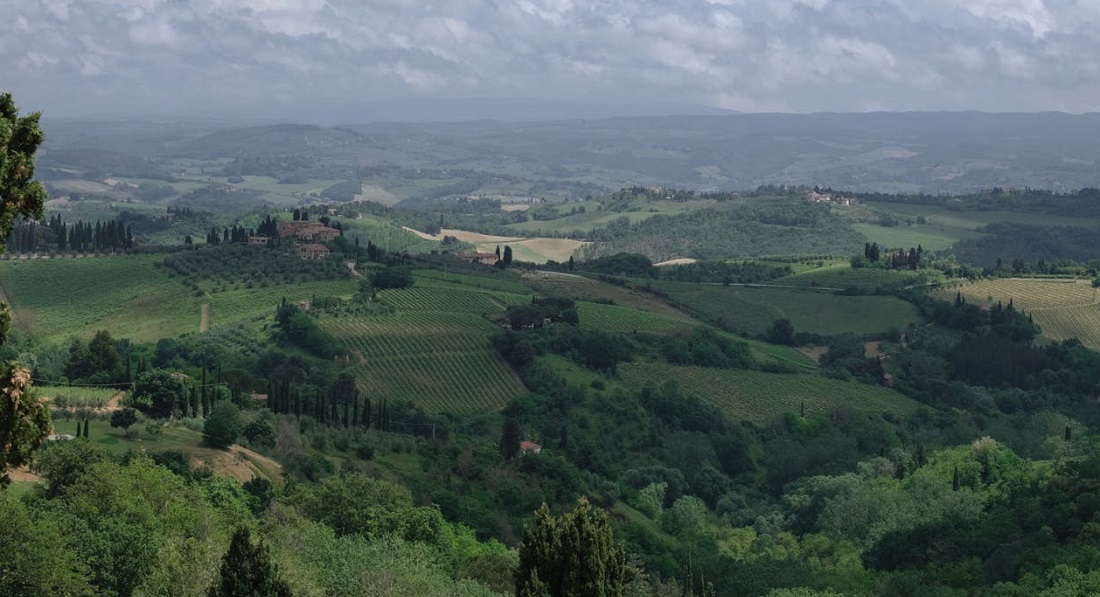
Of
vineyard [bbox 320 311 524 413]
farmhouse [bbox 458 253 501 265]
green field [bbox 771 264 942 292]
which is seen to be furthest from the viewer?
farmhouse [bbox 458 253 501 265]

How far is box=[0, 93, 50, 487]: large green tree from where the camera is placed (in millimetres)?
19875

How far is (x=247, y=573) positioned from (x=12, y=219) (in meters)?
13.4

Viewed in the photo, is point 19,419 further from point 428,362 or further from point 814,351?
point 814,351

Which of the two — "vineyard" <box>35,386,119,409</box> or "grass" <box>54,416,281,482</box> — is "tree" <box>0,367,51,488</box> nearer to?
"grass" <box>54,416,281,482</box>

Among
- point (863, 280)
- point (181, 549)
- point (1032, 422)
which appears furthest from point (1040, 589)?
point (863, 280)

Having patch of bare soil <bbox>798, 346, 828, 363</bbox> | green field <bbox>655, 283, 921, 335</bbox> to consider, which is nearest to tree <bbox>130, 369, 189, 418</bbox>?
patch of bare soil <bbox>798, 346, 828, 363</bbox>

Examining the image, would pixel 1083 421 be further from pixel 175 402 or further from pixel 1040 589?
pixel 175 402

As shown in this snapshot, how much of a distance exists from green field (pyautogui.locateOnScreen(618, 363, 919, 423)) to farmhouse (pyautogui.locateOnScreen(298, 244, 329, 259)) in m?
33.5

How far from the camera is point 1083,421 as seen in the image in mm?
106438

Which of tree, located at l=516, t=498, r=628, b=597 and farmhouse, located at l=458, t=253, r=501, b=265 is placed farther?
farmhouse, located at l=458, t=253, r=501, b=265

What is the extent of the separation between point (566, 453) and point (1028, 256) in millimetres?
125295

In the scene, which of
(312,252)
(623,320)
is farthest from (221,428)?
(312,252)

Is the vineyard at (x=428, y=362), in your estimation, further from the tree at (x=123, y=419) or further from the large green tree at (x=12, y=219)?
the large green tree at (x=12, y=219)

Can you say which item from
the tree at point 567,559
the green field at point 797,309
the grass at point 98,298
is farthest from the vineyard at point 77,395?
the green field at point 797,309
